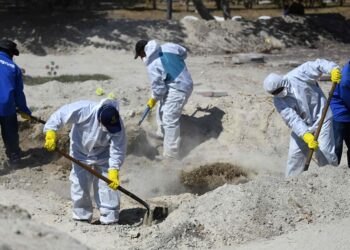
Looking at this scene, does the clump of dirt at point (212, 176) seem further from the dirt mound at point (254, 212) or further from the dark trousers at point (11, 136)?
the dark trousers at point (11, 136)

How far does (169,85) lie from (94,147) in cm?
282

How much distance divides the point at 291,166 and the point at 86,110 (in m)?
2.76

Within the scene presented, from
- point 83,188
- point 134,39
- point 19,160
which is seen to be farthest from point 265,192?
point 134,39

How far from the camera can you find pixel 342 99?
7.84 m

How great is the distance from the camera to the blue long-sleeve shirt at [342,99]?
7746mm

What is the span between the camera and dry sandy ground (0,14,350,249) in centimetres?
622

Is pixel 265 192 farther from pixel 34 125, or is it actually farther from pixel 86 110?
pixel 34 125

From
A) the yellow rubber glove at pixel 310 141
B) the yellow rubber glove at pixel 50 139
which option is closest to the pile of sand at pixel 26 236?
the yellow rubber glove at pixel 50 139

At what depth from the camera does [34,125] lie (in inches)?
405

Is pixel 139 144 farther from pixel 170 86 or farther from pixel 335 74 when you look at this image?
pixel 335 74

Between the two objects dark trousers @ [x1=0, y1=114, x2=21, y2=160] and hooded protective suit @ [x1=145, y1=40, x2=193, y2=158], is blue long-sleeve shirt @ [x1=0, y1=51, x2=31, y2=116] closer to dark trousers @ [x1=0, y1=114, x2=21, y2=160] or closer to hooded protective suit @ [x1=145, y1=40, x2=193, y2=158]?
dark trousers @ [x1=0, y1=114, x2=21, y2=160]

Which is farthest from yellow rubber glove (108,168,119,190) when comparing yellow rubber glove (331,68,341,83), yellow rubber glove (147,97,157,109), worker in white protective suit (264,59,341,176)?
yellow rubber glove (147,97,157,109)

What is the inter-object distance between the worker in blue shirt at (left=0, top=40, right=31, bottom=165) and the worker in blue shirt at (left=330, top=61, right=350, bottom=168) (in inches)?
163

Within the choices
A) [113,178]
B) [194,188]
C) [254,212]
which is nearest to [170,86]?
[194,188]
